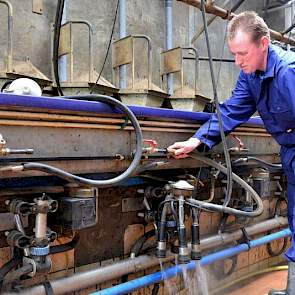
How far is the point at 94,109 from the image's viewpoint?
125cm

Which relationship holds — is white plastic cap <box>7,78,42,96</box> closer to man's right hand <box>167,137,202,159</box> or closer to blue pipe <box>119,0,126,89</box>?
man's right hand <box>167,137,202,159</box>

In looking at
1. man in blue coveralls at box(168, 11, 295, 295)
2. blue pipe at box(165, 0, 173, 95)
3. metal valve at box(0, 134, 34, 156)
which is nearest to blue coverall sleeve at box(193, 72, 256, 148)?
man in blue coveralls at box(168, 11, 295, 295)

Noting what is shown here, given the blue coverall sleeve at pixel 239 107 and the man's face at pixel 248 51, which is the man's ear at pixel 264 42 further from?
the blue coverall sleeve at pixel 239 107

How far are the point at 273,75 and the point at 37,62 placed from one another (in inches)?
57.9

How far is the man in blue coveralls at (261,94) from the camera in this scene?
1.55 metres

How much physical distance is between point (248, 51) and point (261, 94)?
22cm

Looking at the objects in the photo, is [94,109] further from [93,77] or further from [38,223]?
[93,77]

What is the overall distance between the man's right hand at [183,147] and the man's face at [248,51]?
365mm

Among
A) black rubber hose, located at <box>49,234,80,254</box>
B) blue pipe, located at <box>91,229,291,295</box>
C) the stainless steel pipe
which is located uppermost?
black rubber hose, located at <box>49,234,80,254</box>

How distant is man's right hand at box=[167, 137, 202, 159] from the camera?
154cm

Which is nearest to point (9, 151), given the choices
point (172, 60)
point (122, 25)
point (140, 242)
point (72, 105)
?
point (72, 105)

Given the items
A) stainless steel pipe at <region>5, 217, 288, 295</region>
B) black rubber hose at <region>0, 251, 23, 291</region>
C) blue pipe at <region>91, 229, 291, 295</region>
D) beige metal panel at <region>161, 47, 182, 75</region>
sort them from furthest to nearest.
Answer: beige metal panel at <region>161, 47, 182, 75</region>
blue pipe at <region>91, 229, 291, 295</region>
stainless steel pipe at <region>5, 217, 288, 295</region>
black rubber hose at <region>0, 251, 23, 291</region>

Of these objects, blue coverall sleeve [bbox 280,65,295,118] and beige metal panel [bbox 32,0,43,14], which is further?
beige metal panel [bbox 32,0,43,14]

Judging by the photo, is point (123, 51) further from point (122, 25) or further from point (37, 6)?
point (37, 6)
